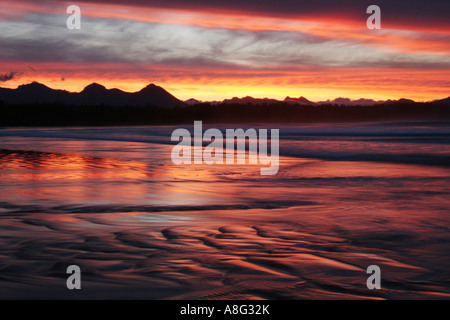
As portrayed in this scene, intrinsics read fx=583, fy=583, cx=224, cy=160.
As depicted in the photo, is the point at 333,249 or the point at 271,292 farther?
the point at 333,249

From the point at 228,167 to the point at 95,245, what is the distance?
7.87 m

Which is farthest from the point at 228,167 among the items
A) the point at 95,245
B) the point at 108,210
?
the point at 95,245

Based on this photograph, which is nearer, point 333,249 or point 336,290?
point 336,290

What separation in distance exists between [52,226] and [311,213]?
2.92m

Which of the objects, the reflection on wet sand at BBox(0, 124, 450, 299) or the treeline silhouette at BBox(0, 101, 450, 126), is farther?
the treeline silhouette at BBox(0, 101, 450, 126)

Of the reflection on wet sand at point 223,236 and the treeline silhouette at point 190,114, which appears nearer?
the reflection on wet sand at point 223,236

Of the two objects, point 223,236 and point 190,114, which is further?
point 190,114

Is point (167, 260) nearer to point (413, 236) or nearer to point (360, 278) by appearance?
point (360, 278)

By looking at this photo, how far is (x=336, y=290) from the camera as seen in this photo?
395cm

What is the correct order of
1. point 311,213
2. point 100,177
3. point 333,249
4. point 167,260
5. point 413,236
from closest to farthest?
point 167,260
point 333,249
point 413,236
point 311,213
point 100,177

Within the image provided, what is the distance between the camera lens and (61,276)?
4.23 metres

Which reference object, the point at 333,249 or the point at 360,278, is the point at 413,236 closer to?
the point at 333,249

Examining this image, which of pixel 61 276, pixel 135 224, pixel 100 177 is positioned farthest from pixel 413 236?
pixel 100 177

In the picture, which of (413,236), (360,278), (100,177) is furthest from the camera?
(100,177)
